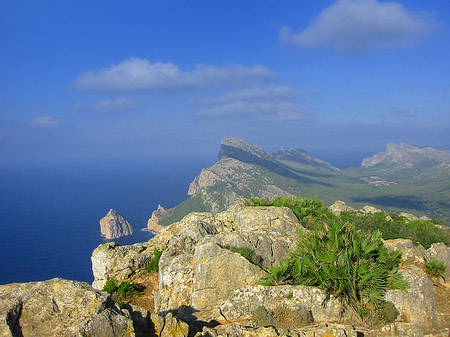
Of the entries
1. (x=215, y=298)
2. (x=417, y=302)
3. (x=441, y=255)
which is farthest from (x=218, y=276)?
(x=441, y=255)

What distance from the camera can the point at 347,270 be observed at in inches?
324

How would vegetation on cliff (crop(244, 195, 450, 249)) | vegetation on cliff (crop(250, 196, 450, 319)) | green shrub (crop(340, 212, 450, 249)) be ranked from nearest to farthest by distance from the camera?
vegetation on cliff (crop(250, 196, 450, 319)) < vegetation on cliff (crop(244, 195, 450, 249)) < green shrub (crop(340, 212, 450, 249))

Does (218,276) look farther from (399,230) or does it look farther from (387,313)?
(399,230)

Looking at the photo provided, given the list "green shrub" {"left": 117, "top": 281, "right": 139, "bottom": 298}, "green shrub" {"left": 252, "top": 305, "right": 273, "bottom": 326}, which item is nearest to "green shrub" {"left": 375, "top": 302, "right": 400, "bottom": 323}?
"green shrub" {"left": 252, "top": 305, "right": 273, "bottom": 326}

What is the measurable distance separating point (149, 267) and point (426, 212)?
20987cm

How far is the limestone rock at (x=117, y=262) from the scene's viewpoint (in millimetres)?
11898

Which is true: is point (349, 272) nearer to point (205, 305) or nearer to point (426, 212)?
point (205, 305)

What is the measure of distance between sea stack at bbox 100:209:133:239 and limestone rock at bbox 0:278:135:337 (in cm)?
18042

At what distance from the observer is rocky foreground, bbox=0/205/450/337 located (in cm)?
564

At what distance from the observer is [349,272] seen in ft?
27.1

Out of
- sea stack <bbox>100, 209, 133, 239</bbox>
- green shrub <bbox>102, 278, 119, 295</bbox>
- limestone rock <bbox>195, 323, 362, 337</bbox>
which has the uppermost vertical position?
limestone rock <bbox>195, 323, 362, 337</bbox>

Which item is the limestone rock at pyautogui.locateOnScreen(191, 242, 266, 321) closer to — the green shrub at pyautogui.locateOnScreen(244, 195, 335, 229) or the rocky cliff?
the rocky cliff

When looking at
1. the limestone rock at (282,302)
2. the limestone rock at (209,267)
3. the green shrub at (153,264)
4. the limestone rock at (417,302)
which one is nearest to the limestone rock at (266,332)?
the limestone rock at (282,302)

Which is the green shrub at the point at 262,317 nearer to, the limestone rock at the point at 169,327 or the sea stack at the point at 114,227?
the limestone rock at the point at 169,327
